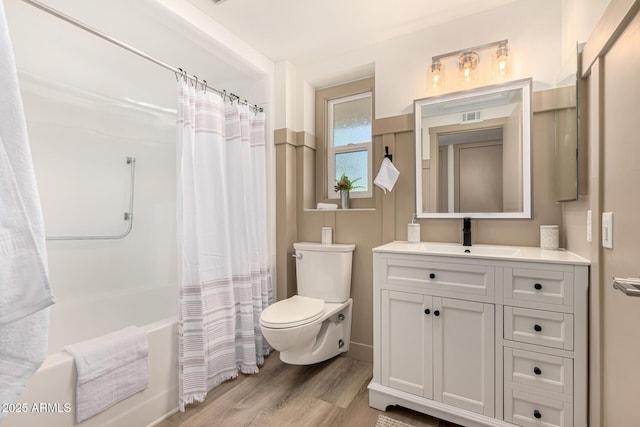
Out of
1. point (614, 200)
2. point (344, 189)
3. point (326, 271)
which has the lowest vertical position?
point (326, 271)

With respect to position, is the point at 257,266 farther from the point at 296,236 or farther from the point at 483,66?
the point at 483,66

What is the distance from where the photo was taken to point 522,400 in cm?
137

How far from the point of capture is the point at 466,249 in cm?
175

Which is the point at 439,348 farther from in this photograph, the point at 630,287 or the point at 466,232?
the point at 630,287

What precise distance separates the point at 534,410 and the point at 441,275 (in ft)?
2.29

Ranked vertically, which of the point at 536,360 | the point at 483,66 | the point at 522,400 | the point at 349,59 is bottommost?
the point at 522,400

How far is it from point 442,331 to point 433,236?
0.69 m

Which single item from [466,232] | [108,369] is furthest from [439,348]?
[108,369]

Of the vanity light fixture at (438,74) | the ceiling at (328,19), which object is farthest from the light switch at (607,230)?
the ceiling at (328,19)

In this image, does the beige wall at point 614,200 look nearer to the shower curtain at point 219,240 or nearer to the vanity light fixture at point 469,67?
the vanity light fixture at point 469,67

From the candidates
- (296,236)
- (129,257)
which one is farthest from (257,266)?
(129,257)

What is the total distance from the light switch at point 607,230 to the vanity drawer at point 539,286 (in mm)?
279

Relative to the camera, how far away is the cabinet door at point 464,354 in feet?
4.70

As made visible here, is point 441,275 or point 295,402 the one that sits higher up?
point 441,275
